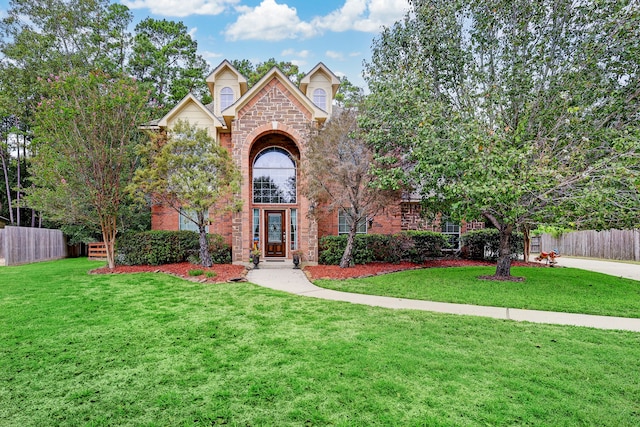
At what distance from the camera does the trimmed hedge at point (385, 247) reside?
14.2 meters

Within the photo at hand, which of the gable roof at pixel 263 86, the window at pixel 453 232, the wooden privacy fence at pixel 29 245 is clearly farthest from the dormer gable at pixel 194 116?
the window at pixel 453 232

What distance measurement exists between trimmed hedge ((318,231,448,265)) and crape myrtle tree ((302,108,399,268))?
1912 mm

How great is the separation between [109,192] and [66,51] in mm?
15977

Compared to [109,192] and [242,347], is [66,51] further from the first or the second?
[242,347]

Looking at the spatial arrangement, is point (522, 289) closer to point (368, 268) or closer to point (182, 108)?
point (368, 268)

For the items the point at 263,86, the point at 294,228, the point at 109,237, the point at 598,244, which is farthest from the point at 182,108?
the point at 598,244

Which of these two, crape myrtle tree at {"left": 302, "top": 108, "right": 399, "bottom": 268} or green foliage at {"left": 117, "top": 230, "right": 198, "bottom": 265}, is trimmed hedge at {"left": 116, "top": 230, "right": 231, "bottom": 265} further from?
crape myrtle tree at {"left": 302, "top": 108, "right": 399, "bottom": 268}

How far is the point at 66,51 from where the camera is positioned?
→ 2219 centimetres

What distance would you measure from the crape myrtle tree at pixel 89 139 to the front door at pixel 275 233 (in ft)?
20.0

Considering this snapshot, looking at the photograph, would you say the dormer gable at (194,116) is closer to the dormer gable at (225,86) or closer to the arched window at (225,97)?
the dormer gable at (225,86)

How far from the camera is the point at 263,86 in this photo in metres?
14.9

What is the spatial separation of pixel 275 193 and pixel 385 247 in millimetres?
5670

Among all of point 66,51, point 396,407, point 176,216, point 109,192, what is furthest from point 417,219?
point 66,51

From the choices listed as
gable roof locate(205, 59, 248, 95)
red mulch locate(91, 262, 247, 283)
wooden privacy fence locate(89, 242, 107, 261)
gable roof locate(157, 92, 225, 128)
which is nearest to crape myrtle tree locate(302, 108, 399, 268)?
red mulch locate(91, 262, 247, 283)
